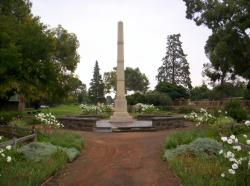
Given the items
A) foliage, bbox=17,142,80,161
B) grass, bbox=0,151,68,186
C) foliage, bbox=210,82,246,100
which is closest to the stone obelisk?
→ foliage, bbox=17,142,80,161

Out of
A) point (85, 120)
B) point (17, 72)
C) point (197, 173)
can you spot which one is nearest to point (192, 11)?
point (85, 120)

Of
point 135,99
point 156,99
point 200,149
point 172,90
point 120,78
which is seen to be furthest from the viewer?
point 172,90

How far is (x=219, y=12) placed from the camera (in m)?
34.3

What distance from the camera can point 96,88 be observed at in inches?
4491

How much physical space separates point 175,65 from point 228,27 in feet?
198

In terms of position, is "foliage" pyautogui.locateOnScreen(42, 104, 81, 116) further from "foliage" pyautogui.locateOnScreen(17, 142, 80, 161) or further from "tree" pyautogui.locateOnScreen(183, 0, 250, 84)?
"foliage" pyautogui.locateOnScreen(17, 142, 80, 161)

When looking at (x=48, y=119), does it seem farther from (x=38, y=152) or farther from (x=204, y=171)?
(x=204, y=171)

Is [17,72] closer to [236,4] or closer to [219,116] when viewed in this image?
[219,116]

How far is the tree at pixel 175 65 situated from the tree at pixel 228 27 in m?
57.0

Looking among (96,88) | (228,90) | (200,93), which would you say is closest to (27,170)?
(228,90)

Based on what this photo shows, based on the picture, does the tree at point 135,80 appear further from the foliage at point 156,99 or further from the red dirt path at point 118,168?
the red dirt path at point 118,168

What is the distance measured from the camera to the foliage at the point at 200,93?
79.9 meters

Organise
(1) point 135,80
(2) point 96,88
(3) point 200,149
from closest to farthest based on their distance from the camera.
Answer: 1. (3) point 200,149
2. (2) point 96,88
3. (1) point 135,80

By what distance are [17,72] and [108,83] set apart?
3412 inches
